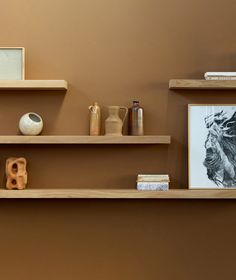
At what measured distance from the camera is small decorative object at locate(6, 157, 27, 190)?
9.43 feet

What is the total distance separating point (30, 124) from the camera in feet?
9.46

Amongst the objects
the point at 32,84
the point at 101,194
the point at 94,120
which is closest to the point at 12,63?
the point at 32,84

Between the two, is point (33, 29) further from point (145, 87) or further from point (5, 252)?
point (5, 252)

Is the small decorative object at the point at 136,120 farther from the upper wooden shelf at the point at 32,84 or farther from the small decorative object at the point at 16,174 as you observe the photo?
the small decorative object at the point at 16,174

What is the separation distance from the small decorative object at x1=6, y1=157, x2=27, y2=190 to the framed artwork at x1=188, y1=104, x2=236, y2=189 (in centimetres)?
93

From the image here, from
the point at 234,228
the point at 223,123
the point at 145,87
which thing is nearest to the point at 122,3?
the point at 145,87

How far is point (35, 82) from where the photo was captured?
2871mm

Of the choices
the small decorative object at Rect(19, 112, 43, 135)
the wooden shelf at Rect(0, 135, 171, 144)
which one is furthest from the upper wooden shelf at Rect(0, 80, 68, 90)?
the wooden shelf at Rect(0, 135, 171, 144)

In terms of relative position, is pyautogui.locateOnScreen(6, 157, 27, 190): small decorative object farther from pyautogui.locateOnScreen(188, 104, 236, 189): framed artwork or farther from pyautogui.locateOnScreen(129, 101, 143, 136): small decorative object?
pyautogui.locateOnScreen(188, 104, 236, 189): framed artwork

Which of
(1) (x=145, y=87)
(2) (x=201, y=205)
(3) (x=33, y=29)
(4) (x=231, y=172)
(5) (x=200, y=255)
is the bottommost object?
(5) (x=200, y=255)

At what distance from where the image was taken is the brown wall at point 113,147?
117 inches

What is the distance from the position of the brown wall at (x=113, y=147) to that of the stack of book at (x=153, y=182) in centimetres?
12

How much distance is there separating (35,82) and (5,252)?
98 cm

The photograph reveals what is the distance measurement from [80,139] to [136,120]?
1.08 ft
